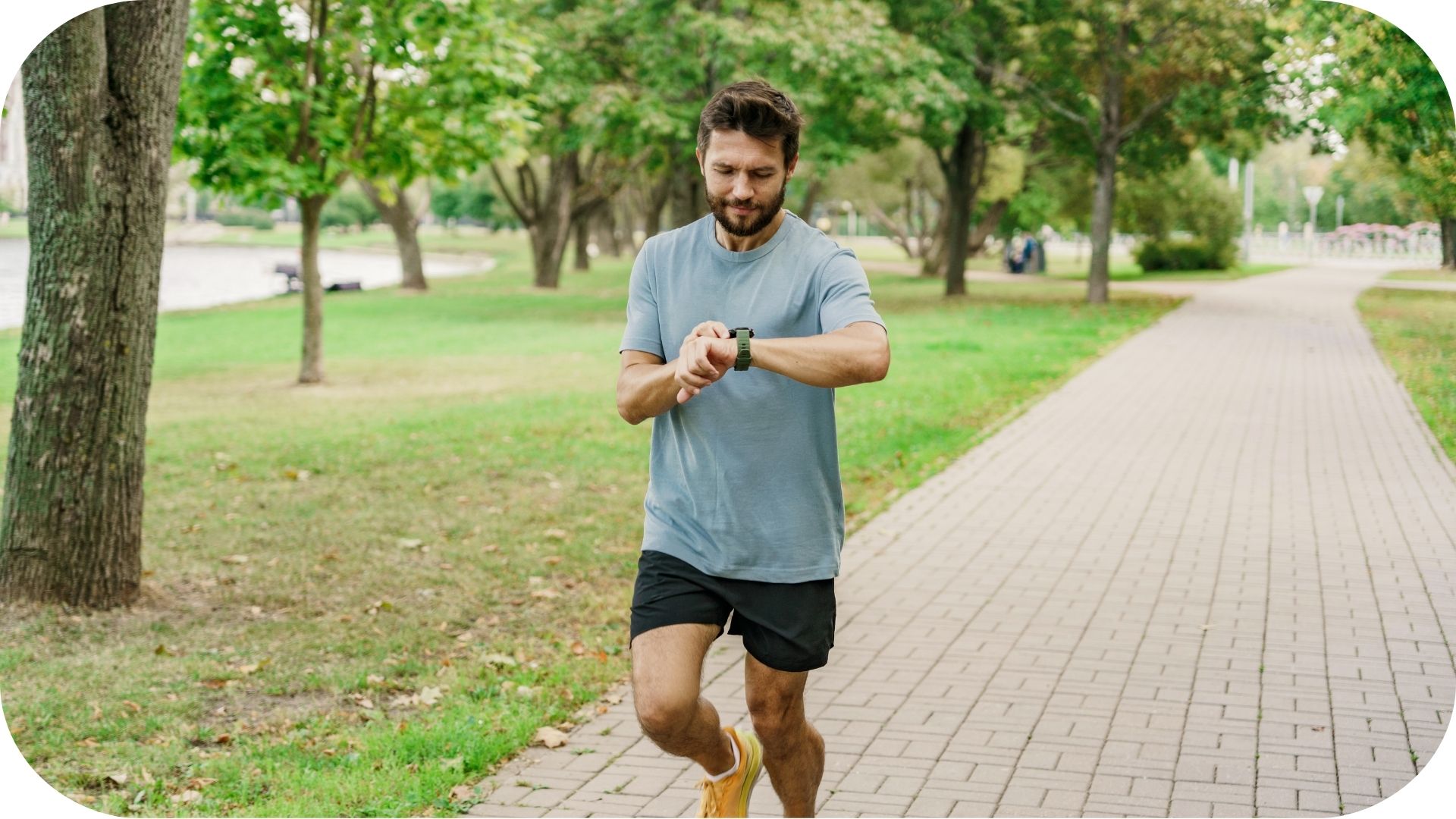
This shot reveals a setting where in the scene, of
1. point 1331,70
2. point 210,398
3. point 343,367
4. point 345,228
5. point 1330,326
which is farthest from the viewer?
point 345,228

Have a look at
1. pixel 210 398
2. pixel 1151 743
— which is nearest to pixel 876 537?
pixel 1151 743

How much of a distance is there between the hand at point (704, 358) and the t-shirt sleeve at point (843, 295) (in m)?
0.31

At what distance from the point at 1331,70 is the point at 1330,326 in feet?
43.6

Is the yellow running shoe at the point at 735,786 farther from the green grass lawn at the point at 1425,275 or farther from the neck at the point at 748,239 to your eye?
the green grass lawn at the point at 1425,275

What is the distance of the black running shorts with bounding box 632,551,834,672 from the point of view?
3.62 meters

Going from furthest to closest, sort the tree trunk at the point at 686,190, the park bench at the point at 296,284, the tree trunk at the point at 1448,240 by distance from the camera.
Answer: the park bench at the point at 296,284 < the tree trunk at the point at 686,190 < the tree trunk at the point at 1448,240

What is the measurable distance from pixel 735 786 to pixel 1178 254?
42.3 meters

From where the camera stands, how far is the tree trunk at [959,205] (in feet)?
106

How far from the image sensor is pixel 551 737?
203 inches

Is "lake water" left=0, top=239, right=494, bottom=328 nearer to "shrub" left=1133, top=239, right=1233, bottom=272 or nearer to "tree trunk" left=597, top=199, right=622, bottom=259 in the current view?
"tree trunk" left=597, top=199, right=622, bottom=259

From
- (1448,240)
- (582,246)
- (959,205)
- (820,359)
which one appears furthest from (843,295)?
(582,246)

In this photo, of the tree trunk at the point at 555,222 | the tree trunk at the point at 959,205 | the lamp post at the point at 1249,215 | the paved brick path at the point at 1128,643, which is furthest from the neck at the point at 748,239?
the tree trunk at the point at 555,222

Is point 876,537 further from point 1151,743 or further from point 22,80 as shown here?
point 22,80

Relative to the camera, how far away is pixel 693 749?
12.1 ft
